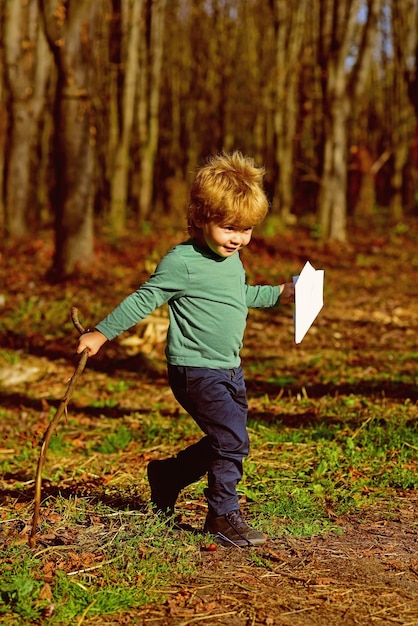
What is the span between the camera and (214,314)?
165 inches

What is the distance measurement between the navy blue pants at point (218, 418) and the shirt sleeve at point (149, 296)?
0.36 meters

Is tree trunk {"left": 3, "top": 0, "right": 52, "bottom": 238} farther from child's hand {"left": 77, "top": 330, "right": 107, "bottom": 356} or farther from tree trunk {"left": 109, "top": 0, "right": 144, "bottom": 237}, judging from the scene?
child's hand {"left": 77, "top": 330, "right": 107, "bottom": 356}

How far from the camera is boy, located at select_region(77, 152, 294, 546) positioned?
13.2 feet

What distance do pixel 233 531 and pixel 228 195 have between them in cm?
164

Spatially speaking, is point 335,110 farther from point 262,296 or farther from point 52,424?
point 52,424

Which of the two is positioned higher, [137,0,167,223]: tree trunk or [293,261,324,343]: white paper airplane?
[137,0,167,223]: tree trunk

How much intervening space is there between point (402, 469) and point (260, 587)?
2054mm

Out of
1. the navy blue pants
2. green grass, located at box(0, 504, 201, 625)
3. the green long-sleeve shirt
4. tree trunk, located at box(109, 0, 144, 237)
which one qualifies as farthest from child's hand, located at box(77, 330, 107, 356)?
tree trunk, located at box(109, 0, 144, 237)

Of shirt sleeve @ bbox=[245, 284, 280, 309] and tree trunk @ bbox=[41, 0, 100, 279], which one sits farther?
tree trunk @ bbox=[41, 0, 100, 279]

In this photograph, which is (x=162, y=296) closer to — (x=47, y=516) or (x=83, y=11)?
(x=47, y=516)

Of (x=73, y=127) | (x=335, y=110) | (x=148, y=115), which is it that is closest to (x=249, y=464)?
(x=73, y=127)

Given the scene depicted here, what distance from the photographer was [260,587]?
3.71 metres

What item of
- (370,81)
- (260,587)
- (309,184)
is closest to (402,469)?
(260,587)

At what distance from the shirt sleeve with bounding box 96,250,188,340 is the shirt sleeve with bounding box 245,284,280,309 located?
43cm
